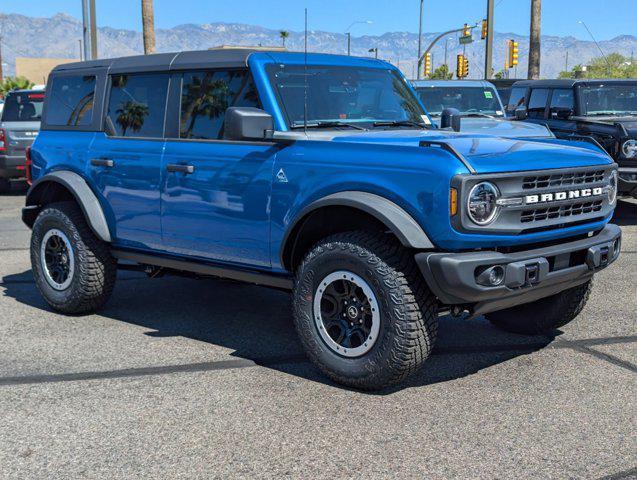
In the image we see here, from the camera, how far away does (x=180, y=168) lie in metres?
5.64

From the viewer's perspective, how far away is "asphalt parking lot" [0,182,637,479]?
12.8 ft

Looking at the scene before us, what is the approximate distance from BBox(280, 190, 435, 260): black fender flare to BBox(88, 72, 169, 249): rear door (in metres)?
1.62

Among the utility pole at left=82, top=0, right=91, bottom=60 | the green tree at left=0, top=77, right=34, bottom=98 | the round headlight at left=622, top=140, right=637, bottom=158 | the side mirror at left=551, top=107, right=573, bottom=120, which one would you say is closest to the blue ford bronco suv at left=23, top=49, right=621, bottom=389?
the round headlight at left=622, top=140, right=637, bottom=158

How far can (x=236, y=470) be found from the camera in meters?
3.80

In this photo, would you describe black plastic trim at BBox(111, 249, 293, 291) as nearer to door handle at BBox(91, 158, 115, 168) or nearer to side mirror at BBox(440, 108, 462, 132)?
door handle at BBox(91, 158, 115, 168)

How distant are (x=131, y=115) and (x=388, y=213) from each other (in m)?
2.56

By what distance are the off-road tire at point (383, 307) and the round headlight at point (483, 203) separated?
17.8 inches

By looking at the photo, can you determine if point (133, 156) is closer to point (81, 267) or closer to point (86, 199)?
point (86, 199)

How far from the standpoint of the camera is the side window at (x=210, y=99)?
5.58 m

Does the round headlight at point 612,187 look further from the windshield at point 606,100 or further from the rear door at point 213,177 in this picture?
the windshield at point 606,100

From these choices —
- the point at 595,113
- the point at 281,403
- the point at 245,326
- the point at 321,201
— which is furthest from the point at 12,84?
the point at 281,403

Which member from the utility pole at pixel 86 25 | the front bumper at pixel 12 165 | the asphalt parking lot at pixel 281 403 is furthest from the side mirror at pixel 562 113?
the utility pole at pixel 86 25

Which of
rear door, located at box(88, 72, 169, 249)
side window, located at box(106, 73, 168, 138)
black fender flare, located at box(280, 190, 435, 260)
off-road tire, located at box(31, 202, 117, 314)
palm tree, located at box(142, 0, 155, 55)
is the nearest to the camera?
black fender flare, located at box(280, 190, 435, 260)

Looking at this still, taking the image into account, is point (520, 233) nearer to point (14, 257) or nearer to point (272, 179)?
point (272, 179)
